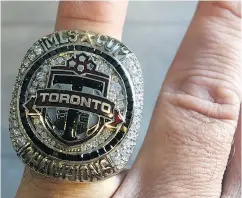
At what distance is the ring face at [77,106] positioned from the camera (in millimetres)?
783

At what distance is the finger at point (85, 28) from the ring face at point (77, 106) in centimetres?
4

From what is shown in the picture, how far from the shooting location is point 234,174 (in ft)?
3.07

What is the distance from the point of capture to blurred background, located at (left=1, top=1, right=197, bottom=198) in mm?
1258

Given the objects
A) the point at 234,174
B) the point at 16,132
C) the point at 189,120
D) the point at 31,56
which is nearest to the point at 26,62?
the point at 31,56

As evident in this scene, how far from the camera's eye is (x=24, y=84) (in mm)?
813

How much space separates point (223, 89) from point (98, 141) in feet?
0.83

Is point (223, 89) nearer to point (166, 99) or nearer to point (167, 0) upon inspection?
point (166, 99)

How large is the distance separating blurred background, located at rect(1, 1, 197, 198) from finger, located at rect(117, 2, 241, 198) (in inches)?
13.2

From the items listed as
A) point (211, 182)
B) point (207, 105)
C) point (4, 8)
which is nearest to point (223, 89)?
point (207, 105)

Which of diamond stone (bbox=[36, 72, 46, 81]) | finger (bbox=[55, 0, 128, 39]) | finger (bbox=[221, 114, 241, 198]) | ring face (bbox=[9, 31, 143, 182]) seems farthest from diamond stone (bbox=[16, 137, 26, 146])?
finger (bbox=[221, 114, 241, 198])

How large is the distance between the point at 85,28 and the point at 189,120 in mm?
240

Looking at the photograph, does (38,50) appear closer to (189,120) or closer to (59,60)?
(59,60)

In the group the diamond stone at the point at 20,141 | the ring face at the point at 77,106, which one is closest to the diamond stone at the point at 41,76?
the ring face at the point at 77,106

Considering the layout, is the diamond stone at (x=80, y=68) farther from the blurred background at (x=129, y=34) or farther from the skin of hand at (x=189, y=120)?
the blurred background at (x=129, y=34)
